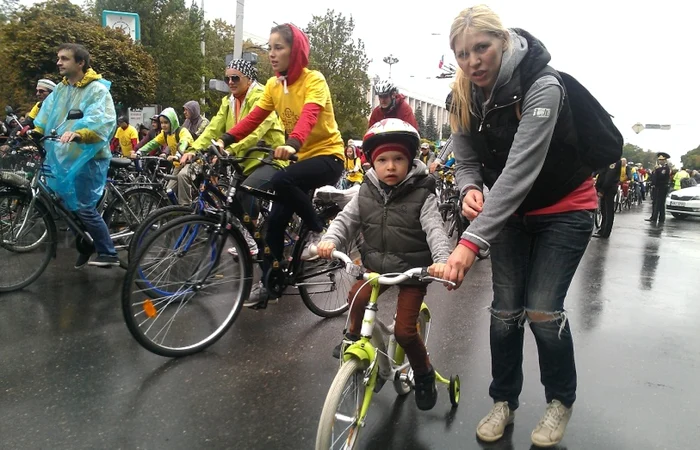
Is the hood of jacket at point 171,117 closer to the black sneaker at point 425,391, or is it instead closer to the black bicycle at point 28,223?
the black bicycle at point 28,223

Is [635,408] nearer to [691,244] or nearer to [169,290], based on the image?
[169,290]

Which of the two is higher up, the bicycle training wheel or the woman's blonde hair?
the woman's blonde hair

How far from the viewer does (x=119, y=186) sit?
6.45 m

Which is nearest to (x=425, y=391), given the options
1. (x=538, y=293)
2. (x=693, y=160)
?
(x=538, y=293)

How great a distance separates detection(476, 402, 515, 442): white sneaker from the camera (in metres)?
2.77

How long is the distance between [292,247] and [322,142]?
881 mm

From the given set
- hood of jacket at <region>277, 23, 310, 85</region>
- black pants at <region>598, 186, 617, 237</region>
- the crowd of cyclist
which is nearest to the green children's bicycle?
the crowd of cyclist

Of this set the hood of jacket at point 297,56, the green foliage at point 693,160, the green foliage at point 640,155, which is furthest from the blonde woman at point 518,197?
the green foliage at point 640,155

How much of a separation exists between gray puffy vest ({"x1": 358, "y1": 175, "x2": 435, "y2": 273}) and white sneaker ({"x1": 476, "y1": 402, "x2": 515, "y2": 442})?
848 mm

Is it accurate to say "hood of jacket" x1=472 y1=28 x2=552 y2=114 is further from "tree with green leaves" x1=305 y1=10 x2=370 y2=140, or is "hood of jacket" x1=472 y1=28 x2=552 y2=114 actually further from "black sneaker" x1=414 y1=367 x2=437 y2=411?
"tree with green leaves" x1=305 y1=10 x2=370 y2=140

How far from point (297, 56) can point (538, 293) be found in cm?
264

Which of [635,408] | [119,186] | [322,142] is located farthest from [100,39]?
[635,408]

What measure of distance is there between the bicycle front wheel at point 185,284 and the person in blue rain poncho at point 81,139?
5.88 feet

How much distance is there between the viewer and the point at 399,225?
278 centimetres
